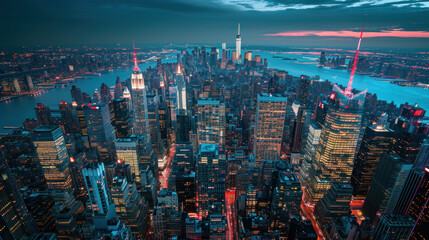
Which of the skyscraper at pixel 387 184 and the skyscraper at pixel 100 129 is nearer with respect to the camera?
the skyscraper at pixel 387 184

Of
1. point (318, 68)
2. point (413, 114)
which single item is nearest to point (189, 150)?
point (413, 114)

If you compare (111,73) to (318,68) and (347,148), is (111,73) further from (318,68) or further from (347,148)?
(318,68)

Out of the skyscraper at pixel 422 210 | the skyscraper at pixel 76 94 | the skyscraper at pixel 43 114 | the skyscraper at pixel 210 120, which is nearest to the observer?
the skyscraper at pixel 422 210

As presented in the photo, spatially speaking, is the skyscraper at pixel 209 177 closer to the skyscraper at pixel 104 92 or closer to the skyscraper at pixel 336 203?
the skyscraper at pixel 336 203

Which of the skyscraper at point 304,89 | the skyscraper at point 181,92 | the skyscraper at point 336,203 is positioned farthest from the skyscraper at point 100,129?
the skyscraper at point 304,89

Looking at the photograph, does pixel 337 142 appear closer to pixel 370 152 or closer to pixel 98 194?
pixel 370 152

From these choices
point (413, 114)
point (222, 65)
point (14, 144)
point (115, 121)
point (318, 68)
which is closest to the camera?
point (413, 114)

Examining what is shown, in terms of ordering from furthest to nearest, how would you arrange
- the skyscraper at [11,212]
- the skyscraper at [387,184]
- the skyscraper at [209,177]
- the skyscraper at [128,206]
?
the skyscraper at [209,177] → the skyscraper at [387,184] → the skyscraper at [128,206] → the skyscraper at [11,212]
